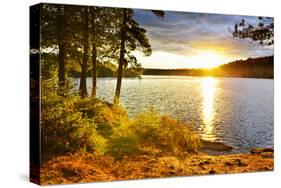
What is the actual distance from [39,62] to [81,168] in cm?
139

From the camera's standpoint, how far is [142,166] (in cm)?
823

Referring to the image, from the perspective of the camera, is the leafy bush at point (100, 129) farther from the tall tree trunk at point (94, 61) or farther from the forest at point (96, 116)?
the tall tree trunk at point (94, 61)

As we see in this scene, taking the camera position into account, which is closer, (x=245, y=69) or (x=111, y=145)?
Answer: (x=111, y=145)

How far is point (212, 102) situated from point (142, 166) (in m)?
1.40

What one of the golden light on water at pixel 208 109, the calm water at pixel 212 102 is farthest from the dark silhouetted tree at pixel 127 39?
the golden light on water at pixel 208 109

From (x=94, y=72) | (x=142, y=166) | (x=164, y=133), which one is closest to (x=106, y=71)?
(x=94, y=72)

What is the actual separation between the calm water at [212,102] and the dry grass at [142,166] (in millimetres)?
247

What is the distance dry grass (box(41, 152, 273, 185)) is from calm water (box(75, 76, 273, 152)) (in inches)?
9.7

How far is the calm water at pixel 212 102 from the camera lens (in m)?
8.29

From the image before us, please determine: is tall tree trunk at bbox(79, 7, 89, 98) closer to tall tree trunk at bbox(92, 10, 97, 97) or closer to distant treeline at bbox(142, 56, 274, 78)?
tall tree trunk at bbox(92, 10, 97, 97)

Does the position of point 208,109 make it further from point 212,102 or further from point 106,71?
point 106,71

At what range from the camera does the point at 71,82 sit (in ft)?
25.5

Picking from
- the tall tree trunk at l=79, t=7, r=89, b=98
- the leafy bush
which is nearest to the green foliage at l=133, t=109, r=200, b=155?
the leafy bush

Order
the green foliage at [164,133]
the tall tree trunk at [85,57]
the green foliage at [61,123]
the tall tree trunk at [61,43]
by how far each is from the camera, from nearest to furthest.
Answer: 1. the green foliage at [61,123]
2. the tall tree trunk at [61,43]
3. the tall tree trunk at [85,57]
4. the green foliage at [164,133]
